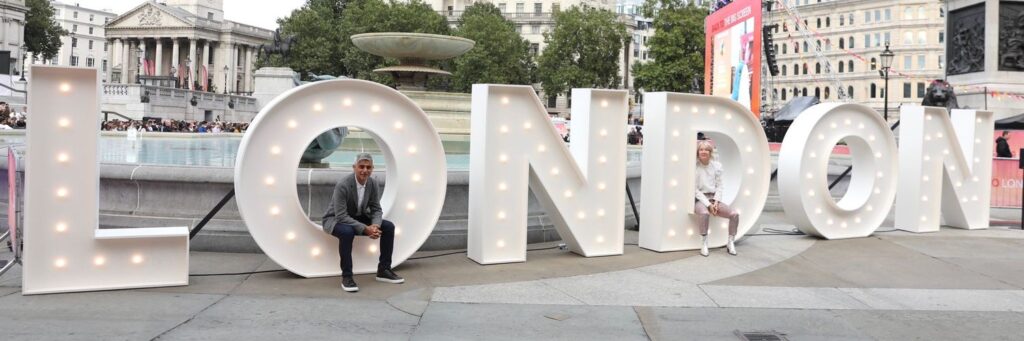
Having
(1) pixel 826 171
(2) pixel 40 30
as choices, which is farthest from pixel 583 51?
(1) pixel 826 171

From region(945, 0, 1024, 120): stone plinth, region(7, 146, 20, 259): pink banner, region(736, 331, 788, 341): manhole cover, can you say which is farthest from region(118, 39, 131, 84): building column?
region(736, 331, 788, 341): manhole cover

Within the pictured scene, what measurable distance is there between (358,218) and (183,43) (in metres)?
118

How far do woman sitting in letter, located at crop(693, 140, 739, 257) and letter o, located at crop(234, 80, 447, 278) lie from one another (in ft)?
10.0

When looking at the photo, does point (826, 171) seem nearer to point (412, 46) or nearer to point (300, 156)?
point (300, 156)

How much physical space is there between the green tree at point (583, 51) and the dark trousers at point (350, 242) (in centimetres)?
6726

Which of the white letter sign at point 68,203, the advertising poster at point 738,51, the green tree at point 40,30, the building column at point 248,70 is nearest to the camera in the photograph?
the white letter sign at point 68,203

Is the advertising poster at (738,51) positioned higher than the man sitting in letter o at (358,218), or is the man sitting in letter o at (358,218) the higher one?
the advertising poster at (738,51)

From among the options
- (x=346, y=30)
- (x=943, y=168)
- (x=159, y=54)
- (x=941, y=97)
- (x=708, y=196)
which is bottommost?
(x=708, y=196)

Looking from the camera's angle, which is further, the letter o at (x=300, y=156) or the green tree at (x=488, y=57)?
the green tree at (x=488, y=57)

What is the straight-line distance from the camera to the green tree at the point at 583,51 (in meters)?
74.4

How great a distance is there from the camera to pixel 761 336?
5496 mm

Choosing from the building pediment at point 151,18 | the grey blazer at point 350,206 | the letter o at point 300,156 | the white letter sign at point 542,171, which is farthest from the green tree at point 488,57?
the grey blazer at point 350,206

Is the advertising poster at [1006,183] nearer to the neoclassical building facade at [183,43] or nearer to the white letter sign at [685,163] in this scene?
the white letter sign at [685,163]

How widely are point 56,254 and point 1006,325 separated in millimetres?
7126
